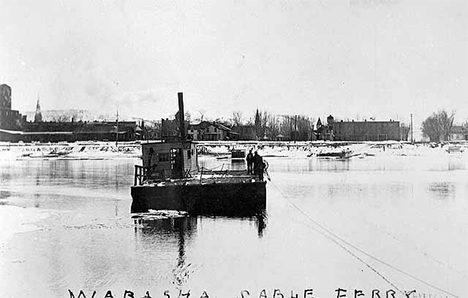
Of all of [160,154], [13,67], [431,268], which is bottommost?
[431,268]

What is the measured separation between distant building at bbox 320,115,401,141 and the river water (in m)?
93.2

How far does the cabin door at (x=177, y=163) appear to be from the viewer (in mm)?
25317

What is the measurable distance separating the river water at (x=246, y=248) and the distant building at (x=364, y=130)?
93.2m

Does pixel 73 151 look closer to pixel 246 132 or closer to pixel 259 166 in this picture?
pixel 246 132

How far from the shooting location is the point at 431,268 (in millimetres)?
12984

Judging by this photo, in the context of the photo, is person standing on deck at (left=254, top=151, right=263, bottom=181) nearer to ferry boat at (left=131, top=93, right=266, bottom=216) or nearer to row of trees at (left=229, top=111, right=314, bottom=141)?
ferry boat at (left=131, top=93, right=266, bottom=216)

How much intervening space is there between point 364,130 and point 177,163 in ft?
346

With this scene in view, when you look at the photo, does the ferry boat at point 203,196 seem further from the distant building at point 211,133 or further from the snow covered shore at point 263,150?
the snow covered shore at point 263,150

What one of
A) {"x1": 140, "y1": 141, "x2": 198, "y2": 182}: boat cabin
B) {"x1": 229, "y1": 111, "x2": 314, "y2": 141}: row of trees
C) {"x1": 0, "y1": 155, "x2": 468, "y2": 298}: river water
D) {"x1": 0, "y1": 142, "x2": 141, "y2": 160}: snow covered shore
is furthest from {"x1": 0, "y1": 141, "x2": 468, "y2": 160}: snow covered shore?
{"x1": 0, "y1": 155, "x2": 468, "y2": 298}: river water

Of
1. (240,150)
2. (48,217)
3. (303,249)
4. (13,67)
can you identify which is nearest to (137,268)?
(303,249)

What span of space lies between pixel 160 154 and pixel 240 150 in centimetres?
3945

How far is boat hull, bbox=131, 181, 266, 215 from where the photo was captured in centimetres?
2238

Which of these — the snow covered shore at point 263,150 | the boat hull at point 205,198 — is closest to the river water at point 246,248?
the boat hull at point 205,198

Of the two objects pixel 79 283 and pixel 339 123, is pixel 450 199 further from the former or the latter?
pixel 339 123
